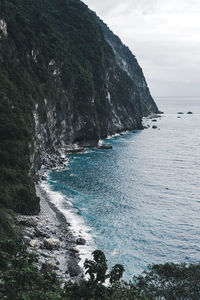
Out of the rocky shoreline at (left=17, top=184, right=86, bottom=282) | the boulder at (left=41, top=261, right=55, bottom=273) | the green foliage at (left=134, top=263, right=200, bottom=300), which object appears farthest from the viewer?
the rocky shoreline at (left=17, top=184, right=86, bottom=282)

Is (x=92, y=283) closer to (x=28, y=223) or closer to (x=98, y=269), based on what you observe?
(x=98, y=269)

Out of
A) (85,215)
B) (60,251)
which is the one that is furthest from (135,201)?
(60,251)

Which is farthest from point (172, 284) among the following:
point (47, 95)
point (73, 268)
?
point (47, 95)

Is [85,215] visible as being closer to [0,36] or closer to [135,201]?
[135,201]

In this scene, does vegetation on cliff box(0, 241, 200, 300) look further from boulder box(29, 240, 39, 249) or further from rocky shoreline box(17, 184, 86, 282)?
boulder box(29, 240, 39, 249)

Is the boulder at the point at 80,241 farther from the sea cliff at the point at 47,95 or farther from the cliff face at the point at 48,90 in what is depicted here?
the cliff face at the point at 48,90

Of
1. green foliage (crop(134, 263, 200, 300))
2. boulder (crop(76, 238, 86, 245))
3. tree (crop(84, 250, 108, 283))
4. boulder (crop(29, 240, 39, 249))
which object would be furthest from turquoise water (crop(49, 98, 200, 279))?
tree (crop(84, 250, 108, 283))

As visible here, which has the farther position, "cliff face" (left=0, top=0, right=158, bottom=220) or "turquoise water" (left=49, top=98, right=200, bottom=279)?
"cliff face" (left=0, top=0, right=158, bottom=220)
